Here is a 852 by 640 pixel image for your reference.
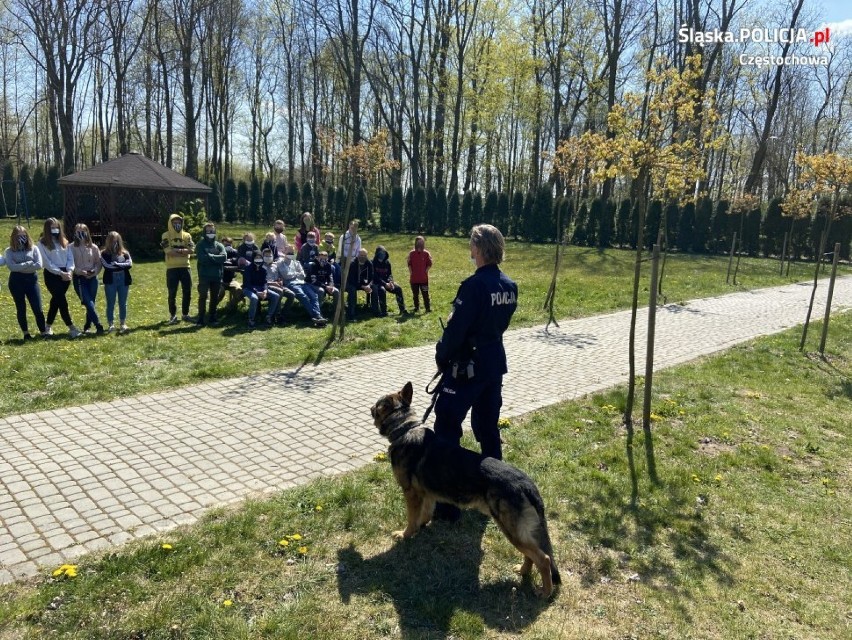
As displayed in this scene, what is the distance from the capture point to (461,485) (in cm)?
356

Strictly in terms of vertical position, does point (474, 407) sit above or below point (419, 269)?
below

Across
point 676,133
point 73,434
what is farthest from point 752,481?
point 73,434

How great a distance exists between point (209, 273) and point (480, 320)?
791 cm

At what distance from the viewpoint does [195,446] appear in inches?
215

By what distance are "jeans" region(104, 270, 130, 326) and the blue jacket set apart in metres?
7.98

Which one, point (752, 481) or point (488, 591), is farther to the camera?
point (752, 481)

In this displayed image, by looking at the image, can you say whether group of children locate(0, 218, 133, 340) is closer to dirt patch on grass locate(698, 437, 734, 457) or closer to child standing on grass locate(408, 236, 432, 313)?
child standing on grass locate(408, 236, 432, 313)

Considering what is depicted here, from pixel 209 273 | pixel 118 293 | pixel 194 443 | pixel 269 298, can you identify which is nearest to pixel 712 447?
pixel 194 443

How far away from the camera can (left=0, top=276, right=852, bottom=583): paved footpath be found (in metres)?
4.10

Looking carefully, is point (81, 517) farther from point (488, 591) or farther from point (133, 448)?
point (488, 591)

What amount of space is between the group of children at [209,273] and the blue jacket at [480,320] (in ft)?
19.9

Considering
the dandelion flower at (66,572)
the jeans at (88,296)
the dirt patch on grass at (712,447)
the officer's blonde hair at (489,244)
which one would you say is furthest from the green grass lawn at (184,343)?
the dirt patch on grass at (712,447)

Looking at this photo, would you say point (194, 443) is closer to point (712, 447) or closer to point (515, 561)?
point (515, 561)

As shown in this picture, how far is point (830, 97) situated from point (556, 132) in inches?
856
